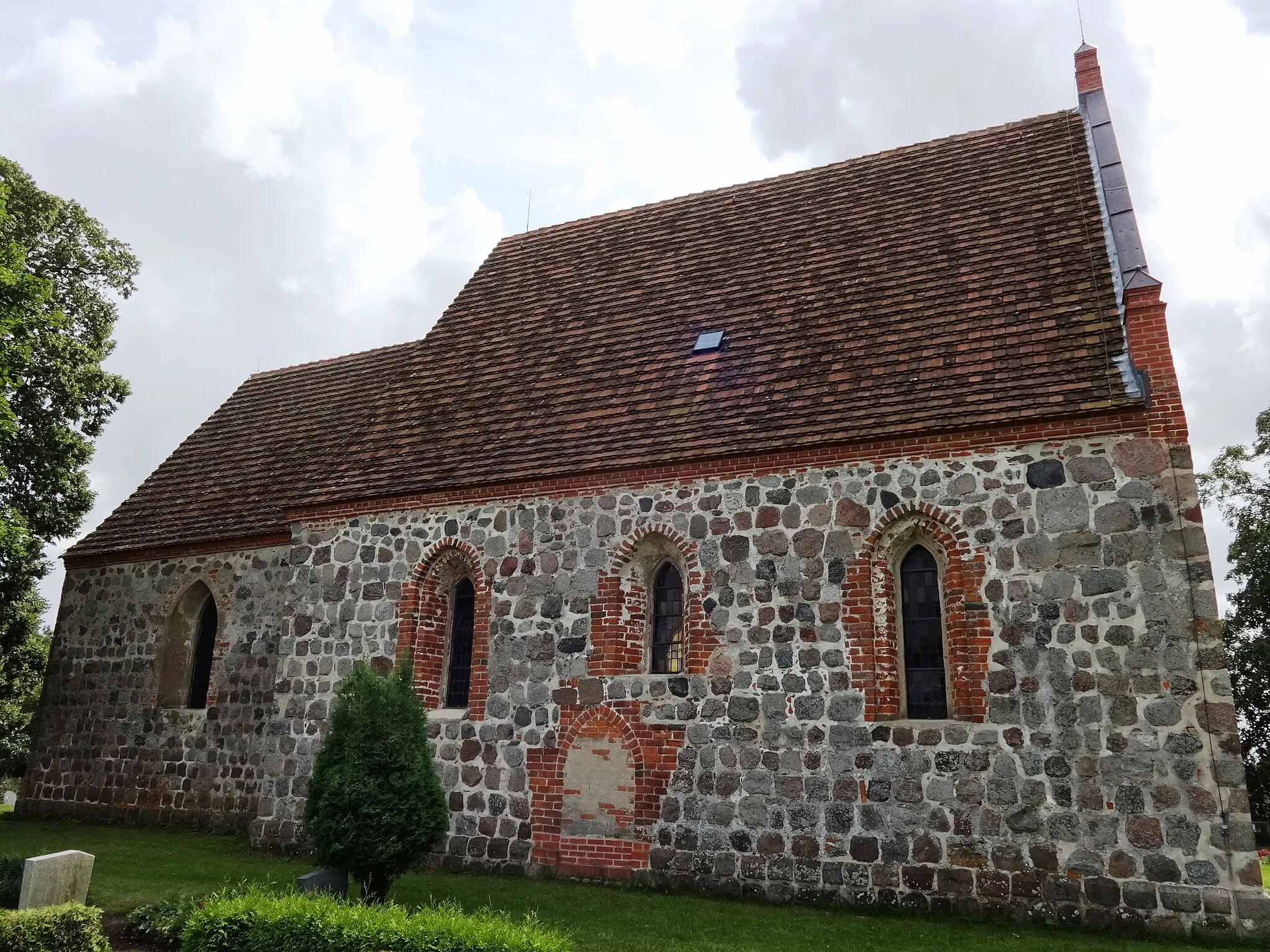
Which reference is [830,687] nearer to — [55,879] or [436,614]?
[436,614]

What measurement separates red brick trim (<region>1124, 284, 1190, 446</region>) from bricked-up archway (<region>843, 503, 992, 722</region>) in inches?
87.4

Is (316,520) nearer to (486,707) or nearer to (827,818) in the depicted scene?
(486,707)

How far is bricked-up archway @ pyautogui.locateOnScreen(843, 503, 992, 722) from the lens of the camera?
30.6ft

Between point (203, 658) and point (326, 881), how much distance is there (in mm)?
9340

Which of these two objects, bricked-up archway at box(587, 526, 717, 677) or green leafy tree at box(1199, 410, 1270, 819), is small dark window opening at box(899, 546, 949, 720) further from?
green leafy tree at box(1199, 410, 1270, 819)

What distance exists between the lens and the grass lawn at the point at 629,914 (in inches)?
300

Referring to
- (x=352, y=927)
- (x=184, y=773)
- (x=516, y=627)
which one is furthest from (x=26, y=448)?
(x=352, y=927)

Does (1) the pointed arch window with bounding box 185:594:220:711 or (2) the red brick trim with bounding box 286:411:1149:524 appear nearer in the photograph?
(2) the red brick trim with bounding box 286:411:1149:524

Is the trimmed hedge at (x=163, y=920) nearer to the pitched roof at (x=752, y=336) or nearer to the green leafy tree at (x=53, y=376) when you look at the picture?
the pitched roof at (x=752, y=336)

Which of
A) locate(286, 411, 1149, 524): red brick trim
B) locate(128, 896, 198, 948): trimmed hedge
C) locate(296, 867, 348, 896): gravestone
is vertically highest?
locate(286, 411, 1149, 524): red brick trim

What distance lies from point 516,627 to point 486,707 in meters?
1.10

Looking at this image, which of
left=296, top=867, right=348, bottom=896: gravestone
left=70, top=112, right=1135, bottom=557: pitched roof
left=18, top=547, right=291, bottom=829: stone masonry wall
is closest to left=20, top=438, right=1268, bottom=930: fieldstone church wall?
left=70, top=112, right=1135, bottom=557: pitched roof

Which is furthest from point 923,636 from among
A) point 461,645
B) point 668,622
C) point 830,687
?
point 461,645

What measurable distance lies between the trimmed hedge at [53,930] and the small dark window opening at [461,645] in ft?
17.5
